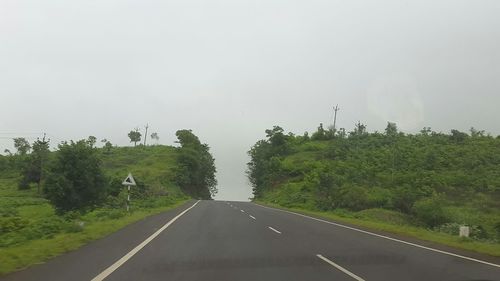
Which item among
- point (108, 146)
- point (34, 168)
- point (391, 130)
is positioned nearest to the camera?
point (34, 168)

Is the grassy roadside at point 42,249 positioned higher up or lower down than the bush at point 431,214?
lower down

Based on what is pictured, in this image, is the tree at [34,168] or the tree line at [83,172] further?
the tree at [34,168]

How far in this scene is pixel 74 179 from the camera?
120 ft

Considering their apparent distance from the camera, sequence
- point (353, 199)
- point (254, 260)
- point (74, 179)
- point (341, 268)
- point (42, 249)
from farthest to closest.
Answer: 1. point (353, 199)
2. point (74, 179)
3. point (42, 249)
4. point (254, 260)
5. point (341, 268)

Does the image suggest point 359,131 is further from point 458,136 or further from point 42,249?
point 42,249

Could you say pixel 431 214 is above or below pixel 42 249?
above

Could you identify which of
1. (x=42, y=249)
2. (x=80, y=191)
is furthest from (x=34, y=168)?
(x=42, y=249)

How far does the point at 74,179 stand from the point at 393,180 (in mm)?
33058

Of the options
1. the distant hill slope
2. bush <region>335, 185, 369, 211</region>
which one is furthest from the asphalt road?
the distant hill slope

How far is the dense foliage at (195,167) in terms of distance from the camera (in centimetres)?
9250

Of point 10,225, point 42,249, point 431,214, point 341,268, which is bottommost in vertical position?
point 10,225

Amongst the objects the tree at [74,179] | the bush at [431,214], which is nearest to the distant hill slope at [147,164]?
the tree at [74,179]

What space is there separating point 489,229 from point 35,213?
3609cm

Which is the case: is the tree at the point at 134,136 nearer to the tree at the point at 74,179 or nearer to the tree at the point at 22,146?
the tree at the point at 22,146
